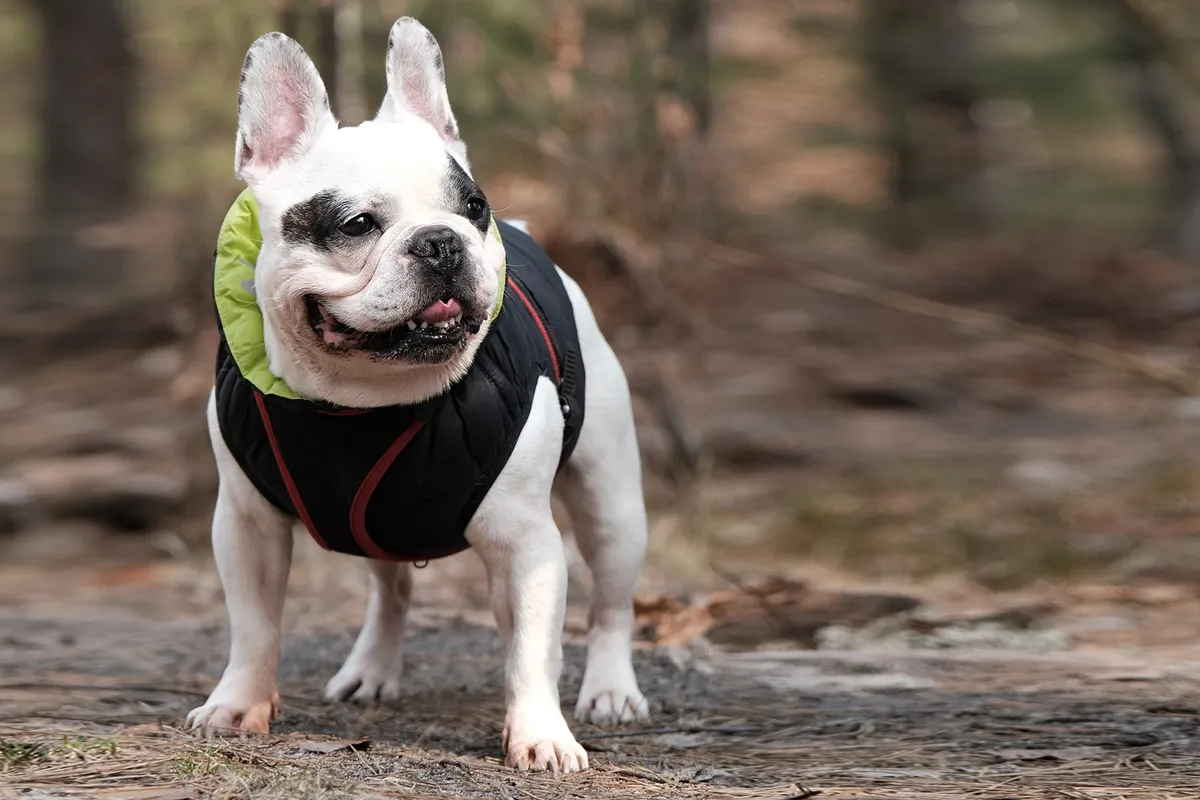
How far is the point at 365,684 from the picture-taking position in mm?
5469

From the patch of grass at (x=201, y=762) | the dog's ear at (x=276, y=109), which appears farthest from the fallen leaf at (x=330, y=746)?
the dog's ear at (x=276, y=109)

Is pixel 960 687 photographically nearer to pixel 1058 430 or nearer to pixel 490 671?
pixel 490 671

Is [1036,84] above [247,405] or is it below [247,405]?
above

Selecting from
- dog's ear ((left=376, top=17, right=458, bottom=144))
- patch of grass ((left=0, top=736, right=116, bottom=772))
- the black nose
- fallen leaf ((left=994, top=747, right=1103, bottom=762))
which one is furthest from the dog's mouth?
fallen leaf ((left=994, top=747, right=1103, bottom=762))

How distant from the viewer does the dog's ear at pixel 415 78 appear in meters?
4.56

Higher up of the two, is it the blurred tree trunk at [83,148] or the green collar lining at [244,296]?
the blurred tree trunk at [83,148]

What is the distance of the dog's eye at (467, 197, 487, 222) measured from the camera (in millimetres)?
4250

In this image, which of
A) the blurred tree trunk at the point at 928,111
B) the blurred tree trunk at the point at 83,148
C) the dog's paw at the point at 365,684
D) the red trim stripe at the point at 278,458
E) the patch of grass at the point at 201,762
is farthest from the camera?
the blurred tree trunk at the point at 928,111

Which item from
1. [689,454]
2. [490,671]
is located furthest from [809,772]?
[689,454]

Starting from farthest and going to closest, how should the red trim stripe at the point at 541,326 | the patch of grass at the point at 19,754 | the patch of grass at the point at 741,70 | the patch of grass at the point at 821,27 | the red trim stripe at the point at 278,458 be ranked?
the patch of grass at the point at 821,27 < the patch of grass at the point at 741,70 < the red trim stripe at the point at 541,326 < the red trim stripe at the point at 278,458 < the patch of grass at the point at 19,754

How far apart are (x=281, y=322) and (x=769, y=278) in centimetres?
845

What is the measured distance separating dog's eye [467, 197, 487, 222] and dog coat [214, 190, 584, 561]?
190mm

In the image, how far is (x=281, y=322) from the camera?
415 cm

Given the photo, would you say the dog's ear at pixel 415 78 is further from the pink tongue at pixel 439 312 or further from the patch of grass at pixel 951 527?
the patch of grass at pixel 951 527
